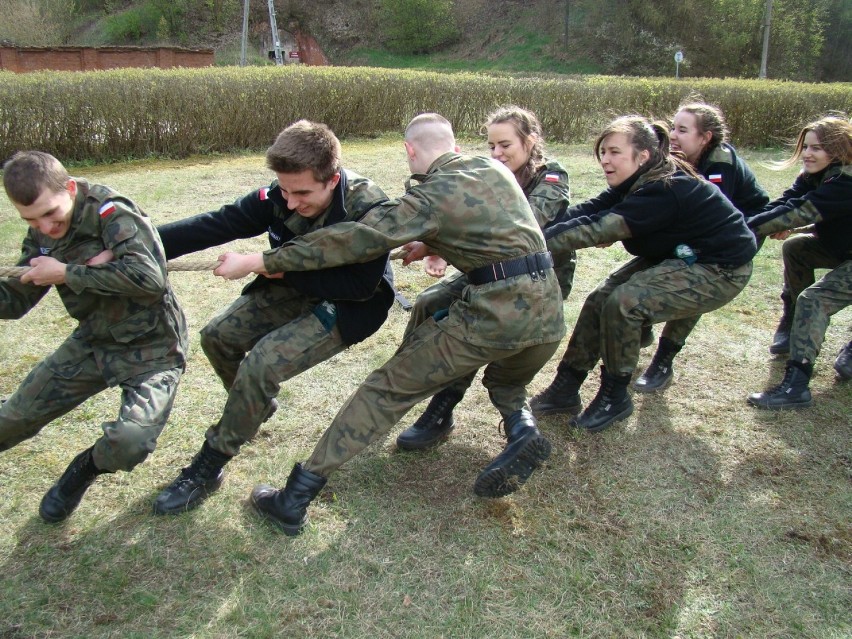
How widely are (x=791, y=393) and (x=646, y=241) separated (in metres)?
1.37

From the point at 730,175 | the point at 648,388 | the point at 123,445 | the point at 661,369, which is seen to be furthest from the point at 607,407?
the point at 123,445

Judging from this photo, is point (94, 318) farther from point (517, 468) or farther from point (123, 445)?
point (517, 468)

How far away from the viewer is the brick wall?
25.2 metres

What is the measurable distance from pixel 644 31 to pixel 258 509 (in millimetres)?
46222

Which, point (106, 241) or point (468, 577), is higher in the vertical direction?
point (106, 241)

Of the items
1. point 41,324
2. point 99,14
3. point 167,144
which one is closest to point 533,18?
point 99,14

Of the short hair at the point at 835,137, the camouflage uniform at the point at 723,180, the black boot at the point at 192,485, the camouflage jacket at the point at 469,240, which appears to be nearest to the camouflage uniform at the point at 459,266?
the camouflage jacket at the point at 469,240

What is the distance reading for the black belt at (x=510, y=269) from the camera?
299 cm

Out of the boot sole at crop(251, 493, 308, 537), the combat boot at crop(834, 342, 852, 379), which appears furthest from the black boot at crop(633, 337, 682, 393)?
the boot sole at crop(251, 493, 308, 537)

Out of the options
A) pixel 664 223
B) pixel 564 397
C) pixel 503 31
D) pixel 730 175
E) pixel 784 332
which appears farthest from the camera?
pixel 503 31

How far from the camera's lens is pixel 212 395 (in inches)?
166

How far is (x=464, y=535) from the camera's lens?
10.0 feet

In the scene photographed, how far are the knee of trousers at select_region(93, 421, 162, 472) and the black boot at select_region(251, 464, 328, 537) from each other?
591 millimetres

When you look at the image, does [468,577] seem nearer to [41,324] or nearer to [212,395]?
[212,395]
